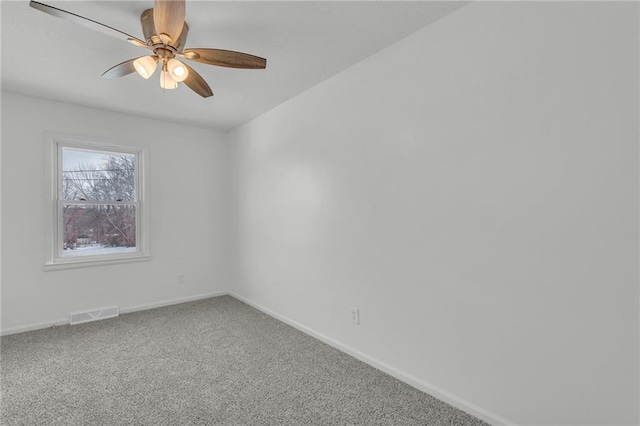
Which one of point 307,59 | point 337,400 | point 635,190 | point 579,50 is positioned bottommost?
point 337,400

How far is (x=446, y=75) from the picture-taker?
1992mm

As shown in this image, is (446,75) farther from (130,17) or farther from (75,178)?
(75,178)

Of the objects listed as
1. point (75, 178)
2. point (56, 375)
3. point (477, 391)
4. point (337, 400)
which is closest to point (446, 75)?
point (477, 391)

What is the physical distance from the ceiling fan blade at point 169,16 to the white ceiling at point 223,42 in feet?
1.07

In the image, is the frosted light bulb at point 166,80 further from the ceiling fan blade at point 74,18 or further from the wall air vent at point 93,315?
the wall air vent at point 93,315

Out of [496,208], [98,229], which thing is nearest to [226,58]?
[496,208]

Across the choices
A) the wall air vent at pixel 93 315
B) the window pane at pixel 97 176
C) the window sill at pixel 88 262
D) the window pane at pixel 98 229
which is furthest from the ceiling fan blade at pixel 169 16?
the wall air vent at pixel 93 315

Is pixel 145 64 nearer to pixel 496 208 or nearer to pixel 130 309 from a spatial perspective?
pixel 496 208

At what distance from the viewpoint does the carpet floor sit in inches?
74.5

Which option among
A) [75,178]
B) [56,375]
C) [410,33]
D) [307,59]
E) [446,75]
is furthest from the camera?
[75,178]

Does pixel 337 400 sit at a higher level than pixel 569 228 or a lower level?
lower

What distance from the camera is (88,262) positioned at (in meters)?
3.58

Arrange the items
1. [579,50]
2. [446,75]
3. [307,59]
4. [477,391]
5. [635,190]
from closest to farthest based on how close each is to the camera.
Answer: [635,190] < [579,50] < [477,391] < [446,75] < [307,59]

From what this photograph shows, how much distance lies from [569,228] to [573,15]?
3.28ft
